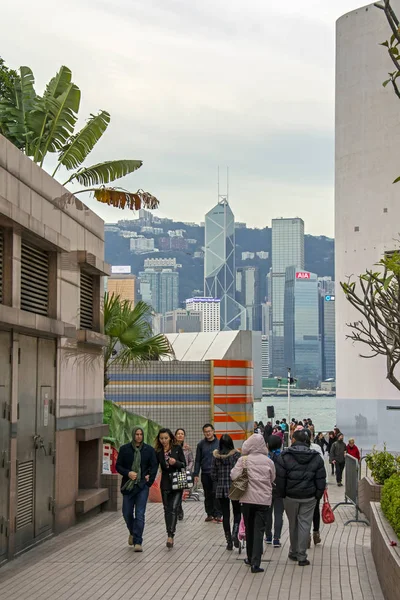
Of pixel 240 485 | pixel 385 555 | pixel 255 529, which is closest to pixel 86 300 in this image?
pixel 240 485

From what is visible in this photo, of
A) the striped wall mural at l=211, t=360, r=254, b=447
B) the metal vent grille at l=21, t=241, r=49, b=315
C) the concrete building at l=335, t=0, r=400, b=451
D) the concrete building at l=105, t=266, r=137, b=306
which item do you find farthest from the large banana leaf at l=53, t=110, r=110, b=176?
the concrete building at l=335, t=0, r=400, b=451

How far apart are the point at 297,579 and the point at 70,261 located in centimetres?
653

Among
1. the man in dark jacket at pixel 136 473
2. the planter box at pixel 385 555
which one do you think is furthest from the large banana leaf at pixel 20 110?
the planter box at pixel 385 555

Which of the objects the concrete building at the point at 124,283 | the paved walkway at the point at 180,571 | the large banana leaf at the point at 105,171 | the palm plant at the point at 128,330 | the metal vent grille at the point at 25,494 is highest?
the concrete building at the point at 124,283

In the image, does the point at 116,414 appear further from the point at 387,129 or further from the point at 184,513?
the point at 387,129

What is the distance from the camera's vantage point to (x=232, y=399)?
37250mm

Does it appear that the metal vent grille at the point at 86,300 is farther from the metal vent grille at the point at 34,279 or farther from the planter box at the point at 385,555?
the planter box at the point at 385,555

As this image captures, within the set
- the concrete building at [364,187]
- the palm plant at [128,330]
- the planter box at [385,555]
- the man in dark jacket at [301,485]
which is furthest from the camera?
the concrete building at [364,187]

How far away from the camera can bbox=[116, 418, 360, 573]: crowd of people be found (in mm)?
11000

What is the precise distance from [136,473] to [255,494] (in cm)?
211

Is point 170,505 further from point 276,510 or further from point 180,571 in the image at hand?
point 180,571

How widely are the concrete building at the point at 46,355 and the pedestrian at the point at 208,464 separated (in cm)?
177

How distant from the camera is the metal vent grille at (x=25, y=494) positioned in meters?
12.1

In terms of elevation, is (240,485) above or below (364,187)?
below
